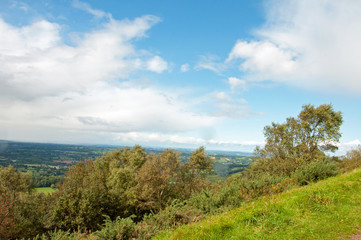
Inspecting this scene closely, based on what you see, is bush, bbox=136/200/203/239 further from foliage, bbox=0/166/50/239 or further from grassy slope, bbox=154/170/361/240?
foliage, bbox=0/166/50/239

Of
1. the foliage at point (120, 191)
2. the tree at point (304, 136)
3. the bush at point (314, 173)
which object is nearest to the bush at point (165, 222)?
the foliage at point (120, 191)

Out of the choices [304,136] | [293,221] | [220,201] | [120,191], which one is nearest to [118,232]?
[220,201]

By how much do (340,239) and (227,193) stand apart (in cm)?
594

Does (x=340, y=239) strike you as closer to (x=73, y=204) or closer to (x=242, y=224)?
(x=242, y=224)

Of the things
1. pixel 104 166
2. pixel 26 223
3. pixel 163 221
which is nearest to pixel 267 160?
pixel 163 221

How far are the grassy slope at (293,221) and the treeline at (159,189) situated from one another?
2.62 m

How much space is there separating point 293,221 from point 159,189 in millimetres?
28876

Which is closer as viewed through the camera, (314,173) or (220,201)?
(220,201)

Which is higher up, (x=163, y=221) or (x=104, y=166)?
(x=163, y=221)

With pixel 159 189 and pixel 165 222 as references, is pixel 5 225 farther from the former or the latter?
pixel 159 189

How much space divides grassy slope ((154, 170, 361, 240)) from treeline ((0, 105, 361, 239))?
2.62 m

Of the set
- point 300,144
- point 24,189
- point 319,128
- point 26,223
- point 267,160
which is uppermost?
point 319,128

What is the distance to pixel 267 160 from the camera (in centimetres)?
3459

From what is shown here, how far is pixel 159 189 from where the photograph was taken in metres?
32.7
